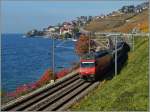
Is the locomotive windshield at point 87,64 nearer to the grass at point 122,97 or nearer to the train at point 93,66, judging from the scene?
the train at point 93,66

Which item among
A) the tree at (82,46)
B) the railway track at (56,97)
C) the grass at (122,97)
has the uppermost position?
the grass at (122,97)

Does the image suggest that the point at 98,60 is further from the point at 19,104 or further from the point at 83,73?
the point at 19,104

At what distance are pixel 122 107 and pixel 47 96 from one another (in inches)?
365

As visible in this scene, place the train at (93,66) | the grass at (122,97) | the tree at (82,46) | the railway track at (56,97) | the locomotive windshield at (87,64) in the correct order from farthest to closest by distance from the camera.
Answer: the tree at (82,46), the locomotive windshield at (87,64), the train at (93,66), the railway track at (56,97), the grass at (122,97)

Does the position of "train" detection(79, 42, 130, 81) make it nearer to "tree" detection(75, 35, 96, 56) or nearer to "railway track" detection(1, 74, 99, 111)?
"railway track" detection(1, 74, 99, 111)

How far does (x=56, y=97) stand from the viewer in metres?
31.5

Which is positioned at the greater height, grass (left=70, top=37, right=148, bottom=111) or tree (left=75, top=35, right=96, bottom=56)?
grass (left=70, top=37, right=148, bottom=111)

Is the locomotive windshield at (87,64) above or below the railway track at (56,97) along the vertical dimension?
above

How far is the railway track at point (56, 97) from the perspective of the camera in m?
27.7

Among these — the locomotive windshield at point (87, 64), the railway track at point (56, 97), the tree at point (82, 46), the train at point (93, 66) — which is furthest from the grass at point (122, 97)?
the tree at point (82, 46)

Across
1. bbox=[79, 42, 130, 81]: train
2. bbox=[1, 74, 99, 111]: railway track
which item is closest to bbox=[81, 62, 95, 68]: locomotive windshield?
bbox=[79, 42, 130, 81]: train

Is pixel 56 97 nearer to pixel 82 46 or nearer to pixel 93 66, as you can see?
pixel 93 66

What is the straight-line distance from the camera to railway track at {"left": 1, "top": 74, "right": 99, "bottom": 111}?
2774 cm

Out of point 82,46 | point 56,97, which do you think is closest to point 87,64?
point 56,97
